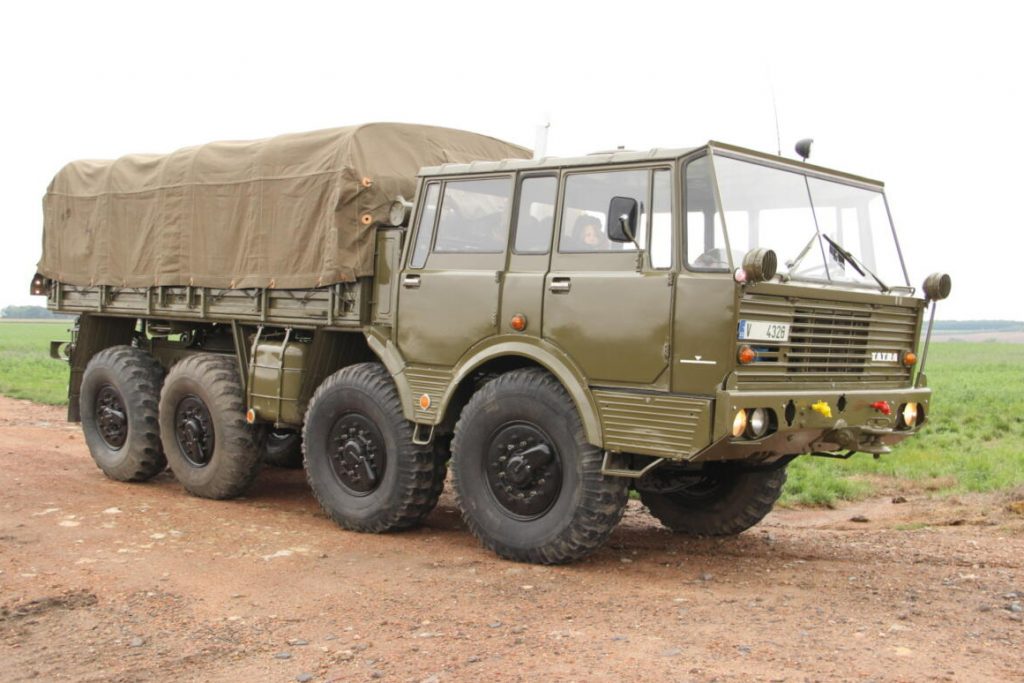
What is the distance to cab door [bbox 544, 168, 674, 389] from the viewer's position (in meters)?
7.09

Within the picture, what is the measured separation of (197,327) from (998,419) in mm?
11937

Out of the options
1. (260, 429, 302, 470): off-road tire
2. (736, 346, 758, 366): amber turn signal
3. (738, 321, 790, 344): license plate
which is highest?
(738, 321, 790, 344): license plate

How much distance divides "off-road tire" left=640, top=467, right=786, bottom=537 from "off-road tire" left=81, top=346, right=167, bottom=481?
4993 millimetres

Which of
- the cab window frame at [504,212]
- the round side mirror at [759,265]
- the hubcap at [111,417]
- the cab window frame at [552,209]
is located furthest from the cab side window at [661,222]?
the hubcap at [111,417]

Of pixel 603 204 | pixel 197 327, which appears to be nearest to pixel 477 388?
pixel 603 204

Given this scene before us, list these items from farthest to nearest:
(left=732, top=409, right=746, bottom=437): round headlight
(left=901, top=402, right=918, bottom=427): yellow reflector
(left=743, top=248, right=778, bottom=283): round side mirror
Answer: (left=901, top=402, right=918, bottom=427): yellow reflector → (left=732, top=409, right=746, bottom=437): round headlight → (left=743, top=248, right=778, bottom=283): round side mirror

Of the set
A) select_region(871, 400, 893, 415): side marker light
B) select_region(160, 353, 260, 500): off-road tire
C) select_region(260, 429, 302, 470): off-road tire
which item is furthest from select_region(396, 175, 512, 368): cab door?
select_region(260, 429, 302, 470): off-road tire

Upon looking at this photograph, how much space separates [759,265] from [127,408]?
280 inches

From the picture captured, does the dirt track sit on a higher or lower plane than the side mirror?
lower

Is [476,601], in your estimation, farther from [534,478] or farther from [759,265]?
Result: [759,265]

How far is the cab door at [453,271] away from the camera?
320 inches

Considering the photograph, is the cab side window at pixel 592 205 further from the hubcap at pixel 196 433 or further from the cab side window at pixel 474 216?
the hubcap at pixel 196 433

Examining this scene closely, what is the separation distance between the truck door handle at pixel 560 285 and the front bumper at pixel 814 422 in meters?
1.36

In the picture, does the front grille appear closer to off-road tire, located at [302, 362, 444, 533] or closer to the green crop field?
off-road tire, located at [302, 362, 444, 533]
